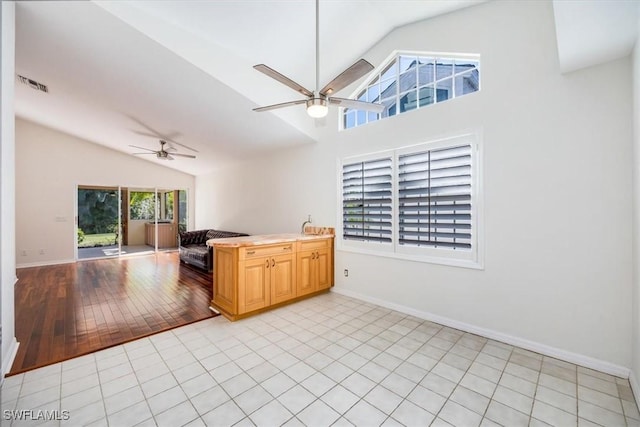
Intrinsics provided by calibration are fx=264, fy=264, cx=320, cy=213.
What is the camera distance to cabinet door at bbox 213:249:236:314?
3.27 meters

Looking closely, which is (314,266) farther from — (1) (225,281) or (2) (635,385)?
(2) (635,385)

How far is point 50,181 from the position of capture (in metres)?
6.45

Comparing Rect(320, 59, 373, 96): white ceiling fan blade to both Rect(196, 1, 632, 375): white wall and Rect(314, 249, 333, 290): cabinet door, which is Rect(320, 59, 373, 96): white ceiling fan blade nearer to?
Rect(196, 1, 632, 375): white wall

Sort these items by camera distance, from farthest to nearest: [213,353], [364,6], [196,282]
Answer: [196,282] < [364,6] < [213,353]

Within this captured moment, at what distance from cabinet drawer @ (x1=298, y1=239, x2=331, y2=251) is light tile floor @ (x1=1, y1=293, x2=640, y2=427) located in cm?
131

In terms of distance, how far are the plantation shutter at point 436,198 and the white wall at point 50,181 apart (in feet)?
26.0

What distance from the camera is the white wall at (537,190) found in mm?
2205

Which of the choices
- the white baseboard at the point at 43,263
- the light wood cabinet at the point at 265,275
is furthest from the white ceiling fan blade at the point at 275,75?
the white baseboard at the point at 43,263

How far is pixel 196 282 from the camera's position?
195 inches

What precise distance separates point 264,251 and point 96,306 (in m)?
2.55

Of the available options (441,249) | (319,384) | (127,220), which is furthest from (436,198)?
(127,220)

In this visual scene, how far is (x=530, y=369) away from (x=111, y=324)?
438 centimetres

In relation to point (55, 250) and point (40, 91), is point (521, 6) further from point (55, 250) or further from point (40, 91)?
point (55, 250)

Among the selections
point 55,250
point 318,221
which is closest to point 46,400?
point 318,221
